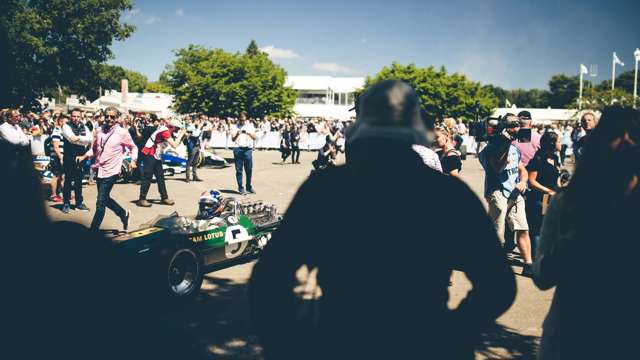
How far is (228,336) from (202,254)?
165 cm

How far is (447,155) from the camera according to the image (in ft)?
20.8

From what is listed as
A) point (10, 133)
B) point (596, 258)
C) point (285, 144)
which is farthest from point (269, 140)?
point (596, 258)

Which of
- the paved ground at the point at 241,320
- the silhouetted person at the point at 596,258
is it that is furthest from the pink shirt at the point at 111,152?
the silhouetted person at the point at 596,258

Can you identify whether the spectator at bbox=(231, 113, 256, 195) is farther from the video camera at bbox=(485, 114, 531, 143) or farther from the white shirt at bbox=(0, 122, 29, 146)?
the video camera at bbox=(485, 114, 531, 143)

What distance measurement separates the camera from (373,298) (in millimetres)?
1595

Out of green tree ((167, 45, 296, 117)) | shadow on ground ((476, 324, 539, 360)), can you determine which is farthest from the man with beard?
green tree ((167, 45, 296, 117))

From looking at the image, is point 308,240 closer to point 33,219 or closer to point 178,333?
point 33,219

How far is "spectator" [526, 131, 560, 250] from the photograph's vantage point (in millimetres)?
6609

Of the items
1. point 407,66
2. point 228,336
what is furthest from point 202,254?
point 407,66

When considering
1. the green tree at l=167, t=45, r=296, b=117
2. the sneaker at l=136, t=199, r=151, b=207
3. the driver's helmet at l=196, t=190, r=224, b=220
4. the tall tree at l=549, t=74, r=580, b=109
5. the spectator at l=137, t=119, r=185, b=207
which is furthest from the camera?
the tall tree at l=549, t=74, r=580, b=109

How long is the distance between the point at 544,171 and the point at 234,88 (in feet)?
150

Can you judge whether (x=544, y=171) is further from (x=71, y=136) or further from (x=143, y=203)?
(x=71, y=136)

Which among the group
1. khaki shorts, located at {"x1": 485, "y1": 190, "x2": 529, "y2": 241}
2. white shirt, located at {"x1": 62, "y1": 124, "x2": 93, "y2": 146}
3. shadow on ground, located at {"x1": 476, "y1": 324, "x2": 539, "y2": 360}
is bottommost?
shadow on ground, located at {"x1": 476, "y1": 324, "x2": 539, "y2": 360}

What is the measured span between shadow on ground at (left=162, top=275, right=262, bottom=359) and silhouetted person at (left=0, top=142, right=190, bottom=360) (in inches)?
119
